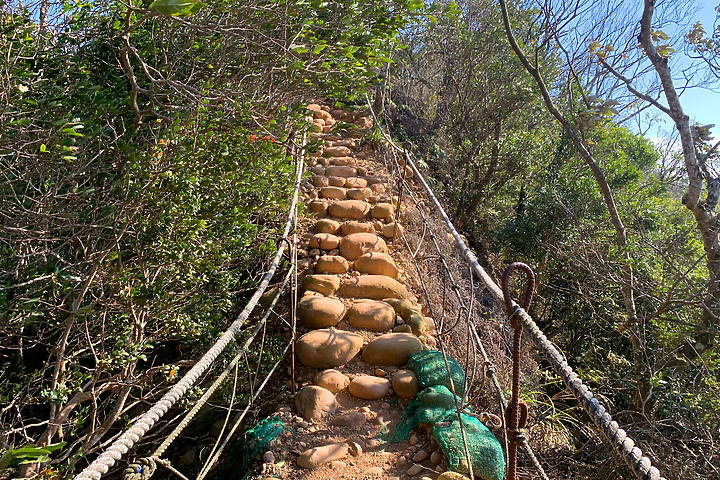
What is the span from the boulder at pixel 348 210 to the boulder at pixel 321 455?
2.35 m

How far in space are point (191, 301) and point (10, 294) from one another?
830 mm

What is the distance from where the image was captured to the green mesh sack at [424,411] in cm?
229

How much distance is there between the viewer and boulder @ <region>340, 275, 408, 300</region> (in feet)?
10.9

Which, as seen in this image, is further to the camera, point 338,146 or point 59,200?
point 338,146

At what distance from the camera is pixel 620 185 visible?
20.6ft

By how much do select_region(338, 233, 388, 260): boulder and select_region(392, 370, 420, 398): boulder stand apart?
1323mm

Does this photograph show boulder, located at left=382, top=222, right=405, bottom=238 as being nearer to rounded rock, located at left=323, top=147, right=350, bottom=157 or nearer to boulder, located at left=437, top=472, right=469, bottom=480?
rounded rock, located at left=323, top=147, right=350, bottom=157

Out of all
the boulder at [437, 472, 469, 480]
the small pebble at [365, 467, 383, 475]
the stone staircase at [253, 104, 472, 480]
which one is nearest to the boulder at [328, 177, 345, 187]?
the stone staircase at [253, 104, 472, 480]

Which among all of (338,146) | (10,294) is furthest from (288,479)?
(338,146)

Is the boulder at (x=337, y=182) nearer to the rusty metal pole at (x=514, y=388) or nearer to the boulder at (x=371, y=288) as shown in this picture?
the boulder at (x=371, y=288)

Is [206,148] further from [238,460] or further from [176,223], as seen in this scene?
[238,460]

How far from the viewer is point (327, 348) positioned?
2.79m

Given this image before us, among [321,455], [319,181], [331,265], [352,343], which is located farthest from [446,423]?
[319,181]

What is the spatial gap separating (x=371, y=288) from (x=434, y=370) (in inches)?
36.5
